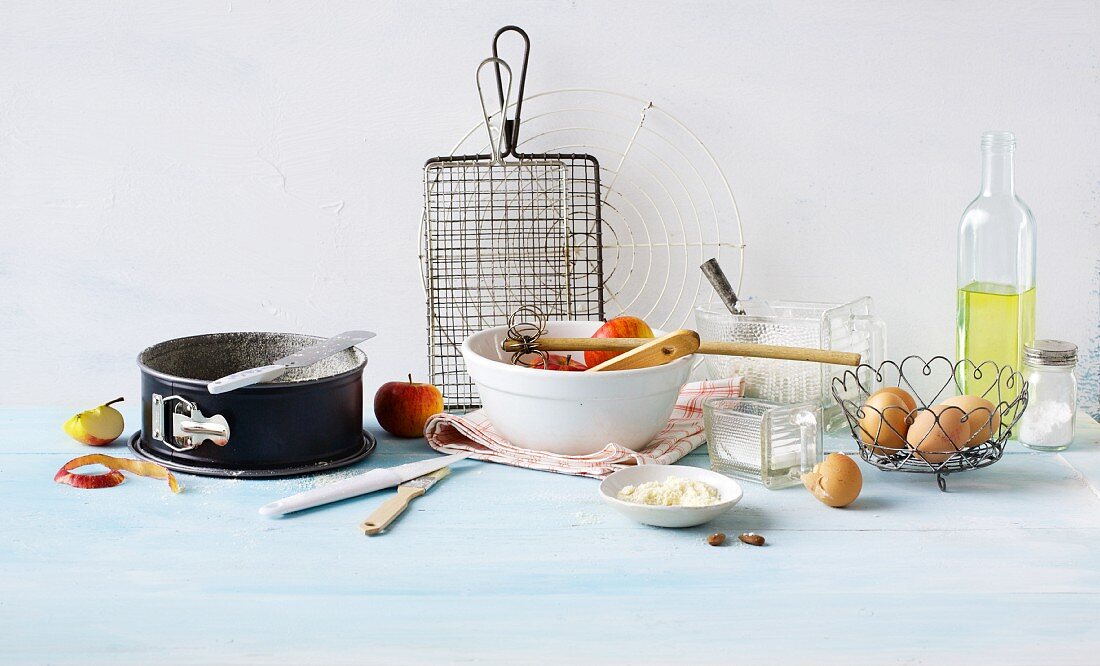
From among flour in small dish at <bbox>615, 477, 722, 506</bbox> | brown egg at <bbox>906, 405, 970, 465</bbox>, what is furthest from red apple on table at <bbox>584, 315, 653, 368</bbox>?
brown egg at <bbox>906, 405, 970, 465</bbox>

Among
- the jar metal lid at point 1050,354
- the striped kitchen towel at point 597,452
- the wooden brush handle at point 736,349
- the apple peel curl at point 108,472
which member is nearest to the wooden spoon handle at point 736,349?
the wooden brush handle at point 736,349

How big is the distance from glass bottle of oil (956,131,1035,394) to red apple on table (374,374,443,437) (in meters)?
0.70

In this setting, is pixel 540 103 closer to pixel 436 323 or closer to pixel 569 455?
pixel 436 323

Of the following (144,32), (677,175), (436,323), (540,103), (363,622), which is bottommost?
(363,622)

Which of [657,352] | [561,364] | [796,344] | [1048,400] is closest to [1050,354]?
[1048,400]

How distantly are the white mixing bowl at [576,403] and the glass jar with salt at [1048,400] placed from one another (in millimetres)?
431

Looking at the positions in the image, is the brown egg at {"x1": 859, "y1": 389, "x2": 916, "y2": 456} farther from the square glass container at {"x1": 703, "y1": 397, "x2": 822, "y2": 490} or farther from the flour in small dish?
the flour in small dish

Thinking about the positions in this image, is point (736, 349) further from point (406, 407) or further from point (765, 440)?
point (406, 407)

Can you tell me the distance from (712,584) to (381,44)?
1088 millimetres

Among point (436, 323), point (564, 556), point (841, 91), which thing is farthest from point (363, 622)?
point (841, 91)

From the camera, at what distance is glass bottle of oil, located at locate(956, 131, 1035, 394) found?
1.34 meters

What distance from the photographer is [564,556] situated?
3.18 feet

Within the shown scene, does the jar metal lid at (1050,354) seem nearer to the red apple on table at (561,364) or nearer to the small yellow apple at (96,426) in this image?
the red apple on table at (561,364)

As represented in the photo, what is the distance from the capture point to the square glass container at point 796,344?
1.36m
